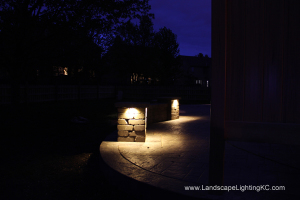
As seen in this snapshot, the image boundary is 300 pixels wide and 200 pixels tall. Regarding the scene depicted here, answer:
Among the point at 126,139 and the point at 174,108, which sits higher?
the point at 174,108

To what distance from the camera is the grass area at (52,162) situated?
134 inches

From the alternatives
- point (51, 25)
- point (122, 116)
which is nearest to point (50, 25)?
point (51, 25)

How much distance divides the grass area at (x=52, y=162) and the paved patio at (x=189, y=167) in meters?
0.37

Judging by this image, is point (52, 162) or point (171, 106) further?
point (171, 106)

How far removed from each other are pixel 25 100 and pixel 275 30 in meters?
16.4

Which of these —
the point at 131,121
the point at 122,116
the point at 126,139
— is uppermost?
the point at 122,116

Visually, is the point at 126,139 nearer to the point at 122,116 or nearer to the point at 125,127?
the point at 125,127

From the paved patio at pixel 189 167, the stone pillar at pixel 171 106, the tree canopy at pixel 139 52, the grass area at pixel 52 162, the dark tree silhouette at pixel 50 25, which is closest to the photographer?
the paved patio at pixel 189 167

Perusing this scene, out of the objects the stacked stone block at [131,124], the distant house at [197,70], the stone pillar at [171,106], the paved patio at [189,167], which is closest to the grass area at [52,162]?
the paved patio at [189,167]

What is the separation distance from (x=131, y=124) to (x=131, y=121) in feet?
0.27

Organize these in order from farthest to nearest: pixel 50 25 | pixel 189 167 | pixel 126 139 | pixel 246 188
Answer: pixel 50 25 → pixel 126 139 → pixel 189 167 → pixel 246 188

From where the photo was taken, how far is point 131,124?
17.6ft

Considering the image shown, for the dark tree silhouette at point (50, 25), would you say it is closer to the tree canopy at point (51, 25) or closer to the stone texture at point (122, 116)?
the tree canopy at point (51, 25)

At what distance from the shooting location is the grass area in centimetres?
340
